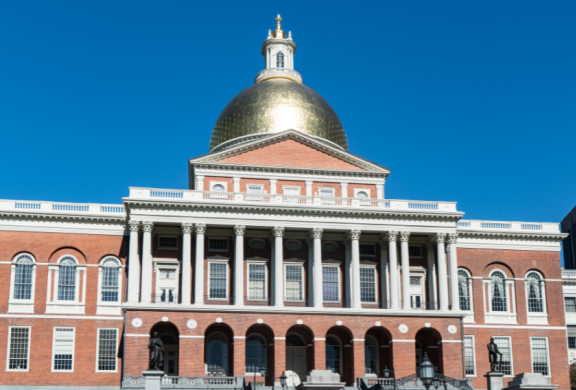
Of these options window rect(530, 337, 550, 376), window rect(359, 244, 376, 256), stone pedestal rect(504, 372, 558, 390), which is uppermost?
window rect(359, 244, 376, 256)

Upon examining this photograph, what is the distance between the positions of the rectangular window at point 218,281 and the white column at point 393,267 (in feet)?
36.5

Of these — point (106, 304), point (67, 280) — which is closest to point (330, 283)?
point (106, 304)

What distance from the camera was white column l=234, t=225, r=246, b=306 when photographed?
176ft

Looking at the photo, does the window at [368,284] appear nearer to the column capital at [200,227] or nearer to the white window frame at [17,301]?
the column capital at [200,227]

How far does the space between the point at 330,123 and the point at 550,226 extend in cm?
1863

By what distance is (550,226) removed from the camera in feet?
205

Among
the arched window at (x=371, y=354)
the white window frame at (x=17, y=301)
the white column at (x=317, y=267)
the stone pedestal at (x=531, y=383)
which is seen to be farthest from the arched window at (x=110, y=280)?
the stone pedestal at (x=531, y=383)

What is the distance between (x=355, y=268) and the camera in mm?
55219

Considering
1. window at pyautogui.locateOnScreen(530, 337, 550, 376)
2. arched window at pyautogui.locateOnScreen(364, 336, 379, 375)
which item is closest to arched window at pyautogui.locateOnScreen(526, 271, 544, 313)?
window at pyautogui.locateOnScreen(530, 337, 550, 376)

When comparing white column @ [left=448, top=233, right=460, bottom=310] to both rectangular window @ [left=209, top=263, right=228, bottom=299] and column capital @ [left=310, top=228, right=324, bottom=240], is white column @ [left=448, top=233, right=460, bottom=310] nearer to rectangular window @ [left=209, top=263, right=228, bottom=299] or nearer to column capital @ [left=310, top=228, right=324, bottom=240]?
column capital @ [left=310, top=228, right=324, bottom=240]

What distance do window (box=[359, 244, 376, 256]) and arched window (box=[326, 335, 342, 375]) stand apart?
637cm

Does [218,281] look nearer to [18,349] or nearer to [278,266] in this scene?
[278,266]

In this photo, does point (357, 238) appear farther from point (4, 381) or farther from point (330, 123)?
point (4, 381)

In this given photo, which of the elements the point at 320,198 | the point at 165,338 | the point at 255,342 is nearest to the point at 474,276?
the point at 320,198
